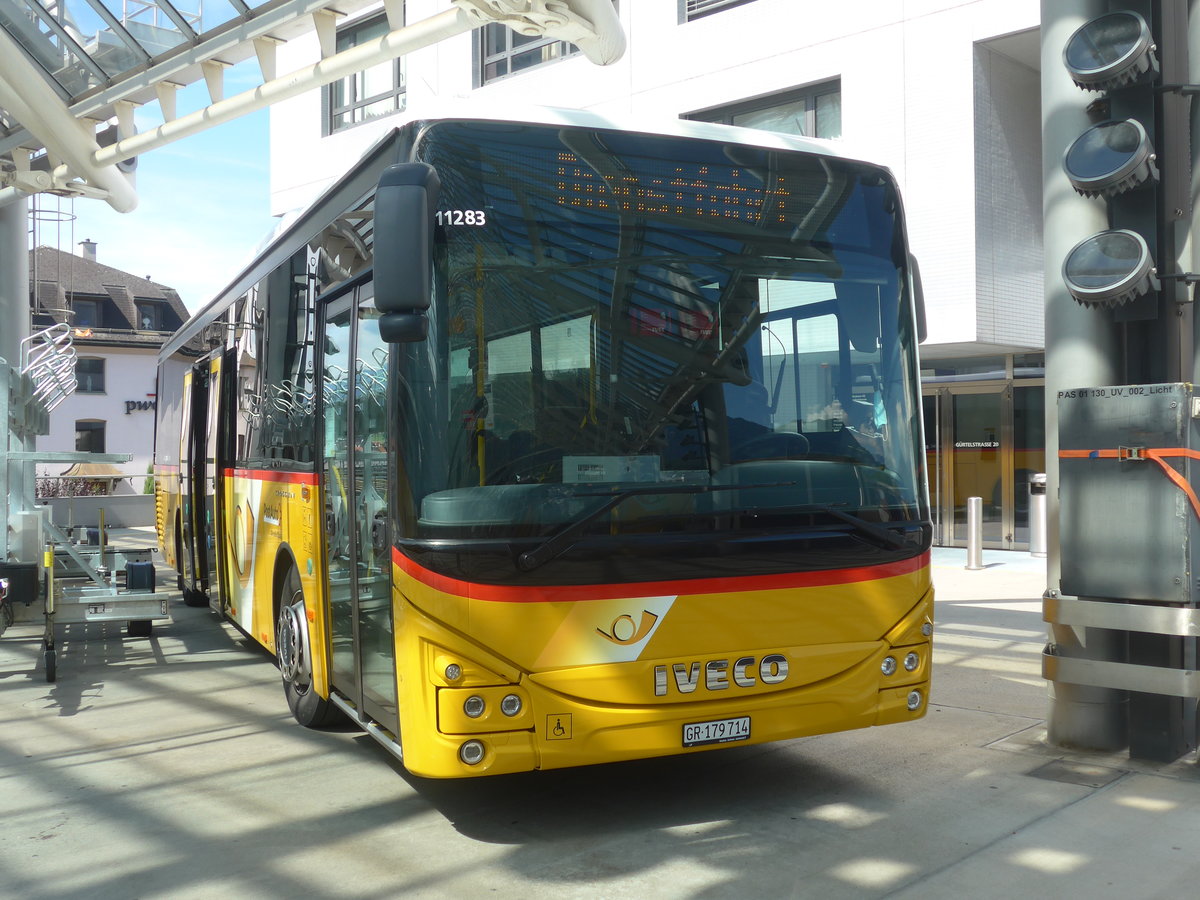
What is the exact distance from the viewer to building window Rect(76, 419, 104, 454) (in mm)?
54219

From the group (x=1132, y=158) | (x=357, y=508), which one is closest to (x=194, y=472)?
(x=357, y=508)

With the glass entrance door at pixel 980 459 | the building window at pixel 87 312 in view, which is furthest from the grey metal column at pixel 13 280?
the building window at pixel 87 312

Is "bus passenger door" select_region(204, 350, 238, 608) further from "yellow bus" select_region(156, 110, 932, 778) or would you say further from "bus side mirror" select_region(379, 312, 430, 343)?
"bus side mirror" select_region(379, 312, 430, 343)

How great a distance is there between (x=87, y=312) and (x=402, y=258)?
5750cm

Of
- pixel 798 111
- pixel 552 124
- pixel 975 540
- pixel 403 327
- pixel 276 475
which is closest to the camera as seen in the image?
pixel 403 327

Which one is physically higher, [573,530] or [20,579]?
[573,530]

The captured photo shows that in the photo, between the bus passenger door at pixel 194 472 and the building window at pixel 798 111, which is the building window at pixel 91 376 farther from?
the bus passenger door at pixel 194 472

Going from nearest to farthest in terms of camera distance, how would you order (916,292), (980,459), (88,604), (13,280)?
1. (916,292)
2. (88,604)
3. (13,280)
4. (980,459)

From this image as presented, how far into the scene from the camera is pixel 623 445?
4.94 metres

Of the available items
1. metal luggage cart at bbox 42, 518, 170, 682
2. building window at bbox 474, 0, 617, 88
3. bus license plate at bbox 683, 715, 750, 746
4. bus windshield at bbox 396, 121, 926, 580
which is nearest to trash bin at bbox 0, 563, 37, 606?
metal luggage cart at bbox 42, 518, 170, 682

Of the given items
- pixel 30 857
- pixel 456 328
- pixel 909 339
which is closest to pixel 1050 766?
pixel 909 339

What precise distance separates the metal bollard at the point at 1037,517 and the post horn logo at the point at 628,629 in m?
13.6

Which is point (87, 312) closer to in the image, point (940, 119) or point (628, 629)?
point (940, 119)

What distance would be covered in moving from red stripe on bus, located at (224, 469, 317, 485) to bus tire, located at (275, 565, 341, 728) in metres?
0.55
